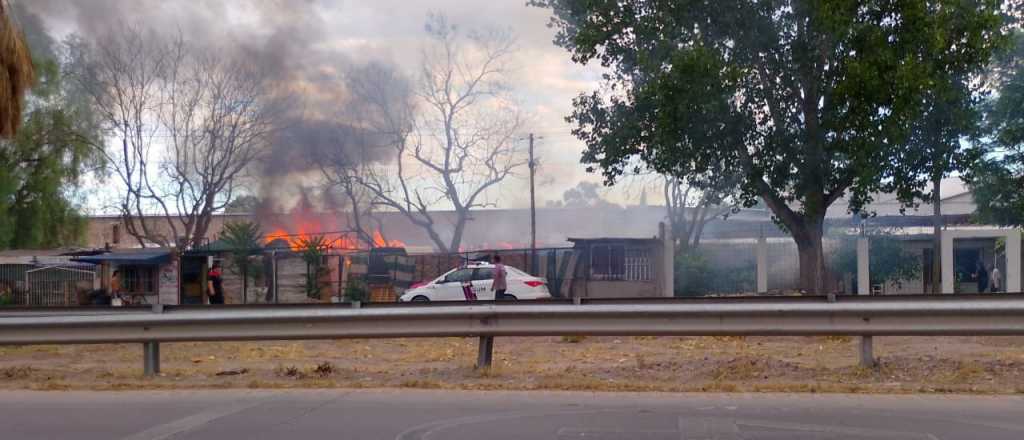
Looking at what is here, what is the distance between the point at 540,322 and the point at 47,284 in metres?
24.5

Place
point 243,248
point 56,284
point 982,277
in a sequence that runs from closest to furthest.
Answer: point 243,248 < point 56,284 < point 982,277

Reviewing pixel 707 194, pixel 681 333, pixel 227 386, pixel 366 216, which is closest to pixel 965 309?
pixel 681 333

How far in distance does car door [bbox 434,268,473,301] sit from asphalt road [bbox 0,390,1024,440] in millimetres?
14886

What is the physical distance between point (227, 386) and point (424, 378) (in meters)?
1.82

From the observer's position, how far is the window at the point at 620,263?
1049 inches

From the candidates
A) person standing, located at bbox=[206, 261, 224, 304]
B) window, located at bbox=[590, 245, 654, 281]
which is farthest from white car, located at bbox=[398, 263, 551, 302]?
person standing, located at bbox=[206, 261, 224, 304]

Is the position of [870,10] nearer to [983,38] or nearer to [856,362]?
[983,38]

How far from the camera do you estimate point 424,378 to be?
9648 millimetres

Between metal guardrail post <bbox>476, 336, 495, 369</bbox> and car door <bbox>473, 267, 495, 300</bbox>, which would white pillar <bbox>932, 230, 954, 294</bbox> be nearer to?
car door <bbox>473, 267, 495, 300</bbox>

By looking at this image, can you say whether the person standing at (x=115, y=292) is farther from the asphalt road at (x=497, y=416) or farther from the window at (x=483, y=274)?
the asphalt road at (x=497, y=416)

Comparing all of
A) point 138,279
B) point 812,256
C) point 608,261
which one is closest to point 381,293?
point 608,261

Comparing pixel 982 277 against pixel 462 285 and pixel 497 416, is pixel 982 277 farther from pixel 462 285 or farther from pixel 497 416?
pixel 497 416

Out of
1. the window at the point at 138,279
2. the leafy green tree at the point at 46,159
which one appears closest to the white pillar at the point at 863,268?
the window at the point at 138,279

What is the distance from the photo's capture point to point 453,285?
78.6 feet
